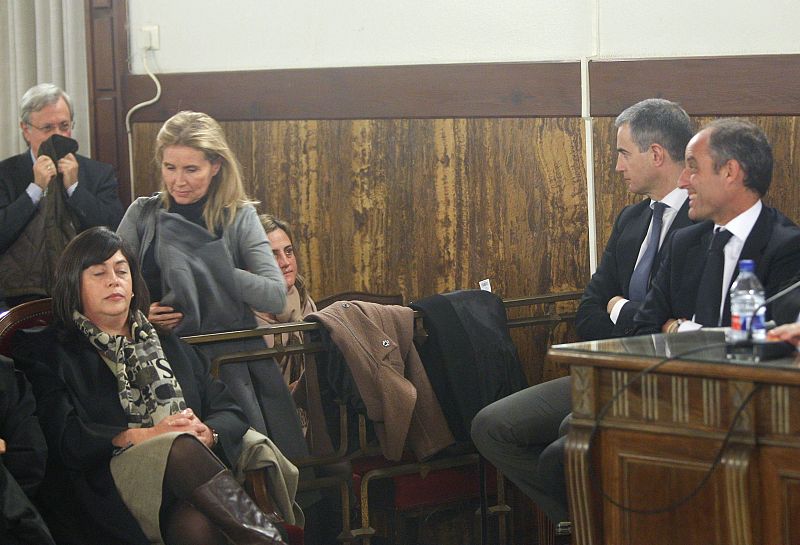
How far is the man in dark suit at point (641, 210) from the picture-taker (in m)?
4.25

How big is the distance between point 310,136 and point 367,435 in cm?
165

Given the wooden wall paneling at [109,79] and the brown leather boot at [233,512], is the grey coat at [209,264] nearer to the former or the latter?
the brown leather boot at [233,512]

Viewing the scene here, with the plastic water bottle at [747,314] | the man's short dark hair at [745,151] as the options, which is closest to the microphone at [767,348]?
the plastic water bottle at [747,314]

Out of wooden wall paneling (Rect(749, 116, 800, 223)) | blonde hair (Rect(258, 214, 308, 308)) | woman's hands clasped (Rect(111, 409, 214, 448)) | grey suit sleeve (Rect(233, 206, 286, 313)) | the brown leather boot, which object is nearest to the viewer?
the brown leather boot

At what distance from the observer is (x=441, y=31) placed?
17.3ft

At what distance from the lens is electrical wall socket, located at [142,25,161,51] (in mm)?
5727

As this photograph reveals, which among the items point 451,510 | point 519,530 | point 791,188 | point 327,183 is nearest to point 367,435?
point 451,510

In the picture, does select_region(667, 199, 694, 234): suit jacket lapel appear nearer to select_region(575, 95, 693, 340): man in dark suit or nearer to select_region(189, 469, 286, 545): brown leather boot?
select_region(575, 95, 693, 340): man in dark suit

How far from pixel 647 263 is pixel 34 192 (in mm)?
2512

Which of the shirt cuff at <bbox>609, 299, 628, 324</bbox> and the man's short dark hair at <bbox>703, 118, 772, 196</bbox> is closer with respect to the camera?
the man's short dark hair at <bbox>703, 118, 772, 196</bbox>

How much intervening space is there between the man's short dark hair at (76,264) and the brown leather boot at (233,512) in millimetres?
655

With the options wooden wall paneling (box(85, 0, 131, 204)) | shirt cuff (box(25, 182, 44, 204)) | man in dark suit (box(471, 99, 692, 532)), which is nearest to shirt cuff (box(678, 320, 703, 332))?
man in dark suit (box(471, 99, 692, 532))

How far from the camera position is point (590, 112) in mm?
4961

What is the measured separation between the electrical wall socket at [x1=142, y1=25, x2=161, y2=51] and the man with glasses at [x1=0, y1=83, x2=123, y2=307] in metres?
0.67
